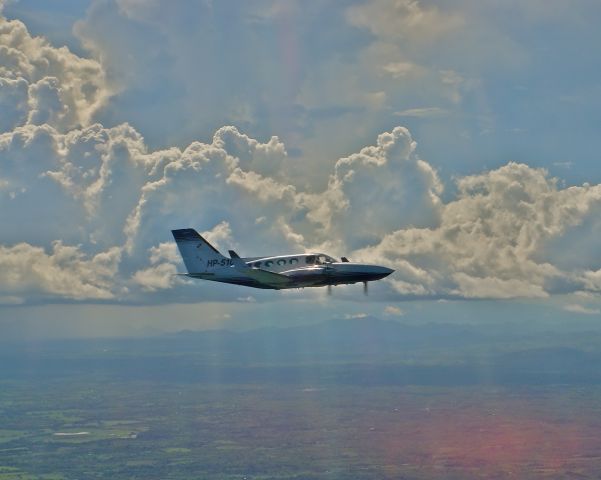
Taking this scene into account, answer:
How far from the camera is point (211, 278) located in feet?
530

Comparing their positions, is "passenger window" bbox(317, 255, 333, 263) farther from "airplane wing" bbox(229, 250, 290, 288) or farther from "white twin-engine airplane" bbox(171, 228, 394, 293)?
"airplane wing" bbox(229, 250, 290, 288)

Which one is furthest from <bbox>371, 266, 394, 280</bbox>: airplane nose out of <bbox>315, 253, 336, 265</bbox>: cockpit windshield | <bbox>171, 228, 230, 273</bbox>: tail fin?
<bbox>171, 228, 230, 273</bbox>: tail fin

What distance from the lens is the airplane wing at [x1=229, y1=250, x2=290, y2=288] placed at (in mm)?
150875

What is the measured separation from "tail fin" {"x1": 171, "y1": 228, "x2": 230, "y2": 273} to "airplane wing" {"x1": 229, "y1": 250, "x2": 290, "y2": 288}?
32.9 feet

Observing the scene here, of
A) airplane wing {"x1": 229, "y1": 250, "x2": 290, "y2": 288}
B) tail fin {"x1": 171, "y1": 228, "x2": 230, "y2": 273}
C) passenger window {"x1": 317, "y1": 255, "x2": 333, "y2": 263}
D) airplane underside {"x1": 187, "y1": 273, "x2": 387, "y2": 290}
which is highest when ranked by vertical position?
tail fin {"x1": 171, "y1": 228, "x2": 230, "y2": 273}

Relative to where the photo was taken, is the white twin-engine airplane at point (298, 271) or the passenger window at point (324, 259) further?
the passenger window at point (324, 259)

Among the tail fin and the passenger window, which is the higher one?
the tail fin

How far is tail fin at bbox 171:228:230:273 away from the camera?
164375mm

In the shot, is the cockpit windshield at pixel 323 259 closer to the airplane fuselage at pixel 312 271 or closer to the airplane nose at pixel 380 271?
the airplane fuselage at pixel 312 271

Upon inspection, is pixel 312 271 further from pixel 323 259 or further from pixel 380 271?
pixel 380 271

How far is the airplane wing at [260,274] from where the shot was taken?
150875mm

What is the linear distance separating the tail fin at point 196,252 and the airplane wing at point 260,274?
10036mm

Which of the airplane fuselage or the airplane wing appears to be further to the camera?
the airplane fuselage

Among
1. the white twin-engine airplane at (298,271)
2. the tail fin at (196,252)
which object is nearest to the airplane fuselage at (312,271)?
the white twin-engine airplane at (298,271)
